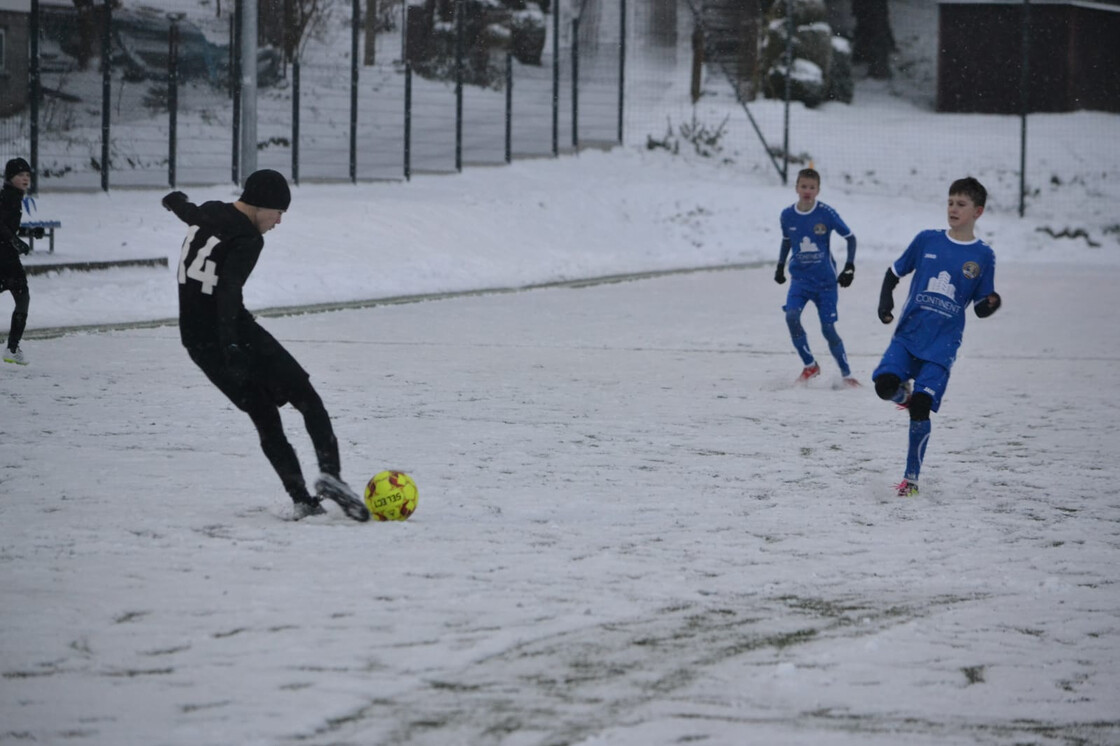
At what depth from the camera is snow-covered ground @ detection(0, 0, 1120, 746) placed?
14.8ft

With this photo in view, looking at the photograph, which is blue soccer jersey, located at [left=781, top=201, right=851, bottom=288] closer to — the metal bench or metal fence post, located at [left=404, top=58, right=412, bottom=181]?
the metal bench

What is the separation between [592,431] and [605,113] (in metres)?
22.1

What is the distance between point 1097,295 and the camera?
65.0 ft

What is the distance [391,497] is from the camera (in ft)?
22.8

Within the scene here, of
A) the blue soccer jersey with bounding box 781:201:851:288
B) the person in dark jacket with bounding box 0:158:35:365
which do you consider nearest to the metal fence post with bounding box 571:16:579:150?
the blue soccer jersey with bounding box 781:201:851:288

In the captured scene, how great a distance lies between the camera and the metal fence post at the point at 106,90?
21.0 meters

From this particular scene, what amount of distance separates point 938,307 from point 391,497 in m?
3.32

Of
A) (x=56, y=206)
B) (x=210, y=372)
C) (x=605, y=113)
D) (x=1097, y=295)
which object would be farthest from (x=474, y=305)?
(x=605, y=113)

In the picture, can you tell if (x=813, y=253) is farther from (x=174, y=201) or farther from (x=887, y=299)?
(x=174, y=201)

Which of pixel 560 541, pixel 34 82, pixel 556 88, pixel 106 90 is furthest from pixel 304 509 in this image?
pixel 556 88

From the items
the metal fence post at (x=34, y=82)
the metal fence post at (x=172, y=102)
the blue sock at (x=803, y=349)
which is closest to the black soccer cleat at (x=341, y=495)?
the blue sock at (x=803, y=349)

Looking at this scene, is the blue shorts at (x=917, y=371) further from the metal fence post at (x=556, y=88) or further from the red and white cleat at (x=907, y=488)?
the metal fence post at (x=556, y=88)

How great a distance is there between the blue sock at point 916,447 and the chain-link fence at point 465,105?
15741 mm

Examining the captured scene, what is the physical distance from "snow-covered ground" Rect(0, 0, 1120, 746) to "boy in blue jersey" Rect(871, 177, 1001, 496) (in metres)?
0.58
